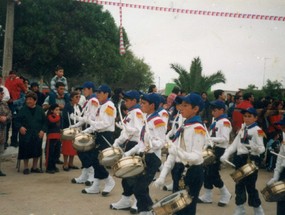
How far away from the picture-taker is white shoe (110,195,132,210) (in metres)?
6.98

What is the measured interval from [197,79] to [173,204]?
18164mm

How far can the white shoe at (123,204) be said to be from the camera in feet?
22.9

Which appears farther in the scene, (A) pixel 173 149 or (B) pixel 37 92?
(B) pixel 37 92

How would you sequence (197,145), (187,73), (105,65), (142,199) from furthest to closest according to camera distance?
(105,65)
(187,73)
(142,199)
(197,145)

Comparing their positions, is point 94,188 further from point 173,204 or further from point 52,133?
point 173,204

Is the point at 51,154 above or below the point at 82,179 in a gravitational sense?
above

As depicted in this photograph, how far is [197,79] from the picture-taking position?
22.1 meters

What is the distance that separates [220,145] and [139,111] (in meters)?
1.91

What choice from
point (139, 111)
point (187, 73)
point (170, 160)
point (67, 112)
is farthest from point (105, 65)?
point (170, 160)

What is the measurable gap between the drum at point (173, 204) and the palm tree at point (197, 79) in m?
17.9

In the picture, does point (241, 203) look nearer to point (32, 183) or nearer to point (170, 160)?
point (170, 160)

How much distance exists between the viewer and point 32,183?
876 centimetres

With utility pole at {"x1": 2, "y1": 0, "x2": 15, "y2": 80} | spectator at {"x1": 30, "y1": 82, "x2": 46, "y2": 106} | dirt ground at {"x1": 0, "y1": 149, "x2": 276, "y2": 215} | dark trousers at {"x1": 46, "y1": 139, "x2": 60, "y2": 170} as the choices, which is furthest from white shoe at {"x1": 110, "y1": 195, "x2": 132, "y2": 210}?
utility pole at {"x1": 2, "y1": 0, "x2": 15, "y2": 80}

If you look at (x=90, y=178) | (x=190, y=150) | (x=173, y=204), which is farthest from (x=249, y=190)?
(x=90, y=178)
